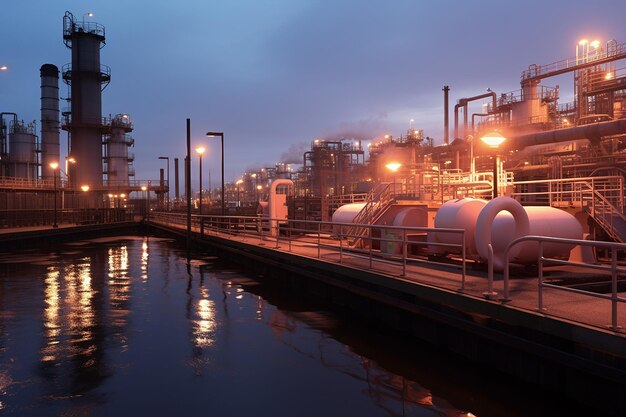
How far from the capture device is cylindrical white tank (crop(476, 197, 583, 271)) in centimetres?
1128

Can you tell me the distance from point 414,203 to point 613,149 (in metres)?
31.9

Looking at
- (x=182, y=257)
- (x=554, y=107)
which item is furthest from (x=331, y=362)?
(x=554, y=107)

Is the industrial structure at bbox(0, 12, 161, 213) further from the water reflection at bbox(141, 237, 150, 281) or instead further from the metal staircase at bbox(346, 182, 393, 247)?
the metal staircase at bbox(346, 182, 393, 247)

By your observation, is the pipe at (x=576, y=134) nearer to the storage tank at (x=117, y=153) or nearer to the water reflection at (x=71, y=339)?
the water reflection at (x=71, y=339)

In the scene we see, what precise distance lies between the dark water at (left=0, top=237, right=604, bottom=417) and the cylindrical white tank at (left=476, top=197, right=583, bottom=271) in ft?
10.1

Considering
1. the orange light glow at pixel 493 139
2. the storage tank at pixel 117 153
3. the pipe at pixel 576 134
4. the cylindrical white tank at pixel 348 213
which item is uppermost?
the storage tank at pixel 117 153

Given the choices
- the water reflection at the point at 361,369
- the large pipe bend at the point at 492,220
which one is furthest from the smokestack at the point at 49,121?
the large pipe bend at the point at 492,220

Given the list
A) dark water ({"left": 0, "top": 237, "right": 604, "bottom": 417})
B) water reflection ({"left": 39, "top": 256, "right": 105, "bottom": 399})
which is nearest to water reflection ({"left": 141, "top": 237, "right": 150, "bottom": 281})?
water reflection ({"left": 39, "top": 256, "right": 105, "bottom": 399})

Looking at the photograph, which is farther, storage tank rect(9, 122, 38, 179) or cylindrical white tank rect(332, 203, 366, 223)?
storage tank rect(9, 122, 38, 179)

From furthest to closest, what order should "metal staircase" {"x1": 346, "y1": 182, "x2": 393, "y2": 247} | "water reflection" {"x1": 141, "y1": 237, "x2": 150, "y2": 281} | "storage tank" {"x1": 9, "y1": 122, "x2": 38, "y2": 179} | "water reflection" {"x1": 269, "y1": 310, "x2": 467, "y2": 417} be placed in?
1. "storage tank" {"x1": 9, "y1": 122, "x2": 38, "y2": 179}
2. "water reflection" {"x1": 141, "y1": 237, "x2": 150, "y2": 281}
3. "metal staircase" {"x1": 346, "y1": 182, "x2": 393, "y2": 247}
4. "water reflection" {"x1": 269, "y1": 310, "x2": 467, "y2": 417}

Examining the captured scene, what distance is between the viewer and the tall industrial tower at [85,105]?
67.0m

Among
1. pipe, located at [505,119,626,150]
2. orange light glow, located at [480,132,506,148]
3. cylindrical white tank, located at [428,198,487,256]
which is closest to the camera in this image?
cylindrical white tank, located at [428,198,487,256]

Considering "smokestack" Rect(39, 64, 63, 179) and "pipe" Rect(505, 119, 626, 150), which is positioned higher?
"smokestack" Rect(39, 64, 63, 179)

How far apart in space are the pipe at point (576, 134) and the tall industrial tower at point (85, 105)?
174 ft
